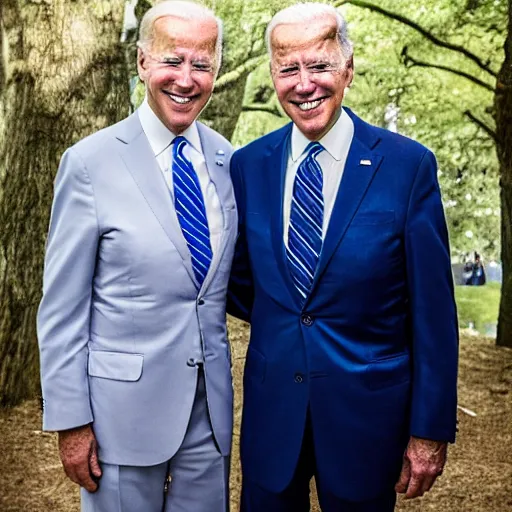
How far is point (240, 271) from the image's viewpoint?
2.43 metres

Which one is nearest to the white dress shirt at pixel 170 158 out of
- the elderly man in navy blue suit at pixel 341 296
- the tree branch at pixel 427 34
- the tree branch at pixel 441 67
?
the elderly man in navy blue suit at pixel 341 296

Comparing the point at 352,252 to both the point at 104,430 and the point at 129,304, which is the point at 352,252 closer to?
the point at 129,304

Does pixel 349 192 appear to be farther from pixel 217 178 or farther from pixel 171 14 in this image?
pixel 171 14

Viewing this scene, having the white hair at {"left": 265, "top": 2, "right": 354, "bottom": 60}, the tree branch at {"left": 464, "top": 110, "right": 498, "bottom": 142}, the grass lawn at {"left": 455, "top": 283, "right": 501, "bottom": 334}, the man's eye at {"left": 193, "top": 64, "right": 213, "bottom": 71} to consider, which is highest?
the tree branch at {"left": 464, "top": 110, "right": 498, "bottom": 142}

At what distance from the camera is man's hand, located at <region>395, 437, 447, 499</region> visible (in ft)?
7.39

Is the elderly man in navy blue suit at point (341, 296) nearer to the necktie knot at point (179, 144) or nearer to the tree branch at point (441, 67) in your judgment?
the necktie knot at point (179, 144)

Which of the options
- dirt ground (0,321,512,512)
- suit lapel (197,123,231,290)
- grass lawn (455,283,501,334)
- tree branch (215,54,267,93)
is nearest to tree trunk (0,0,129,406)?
dirt ground (0,321,512,512)

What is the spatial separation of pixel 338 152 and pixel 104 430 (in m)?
1.06

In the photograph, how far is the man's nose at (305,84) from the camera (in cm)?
221

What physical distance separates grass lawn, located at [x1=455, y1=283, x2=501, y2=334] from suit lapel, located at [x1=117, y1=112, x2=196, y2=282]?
7.15m

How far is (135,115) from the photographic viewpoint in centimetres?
232

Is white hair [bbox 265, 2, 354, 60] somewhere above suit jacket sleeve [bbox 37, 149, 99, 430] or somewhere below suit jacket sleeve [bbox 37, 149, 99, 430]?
above

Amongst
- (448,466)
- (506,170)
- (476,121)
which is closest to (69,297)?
(448,466)

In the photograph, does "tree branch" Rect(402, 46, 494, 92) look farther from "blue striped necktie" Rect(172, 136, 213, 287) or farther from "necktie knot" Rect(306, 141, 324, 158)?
"blue striped necktie" Rect(172, 136, 213, 287)
